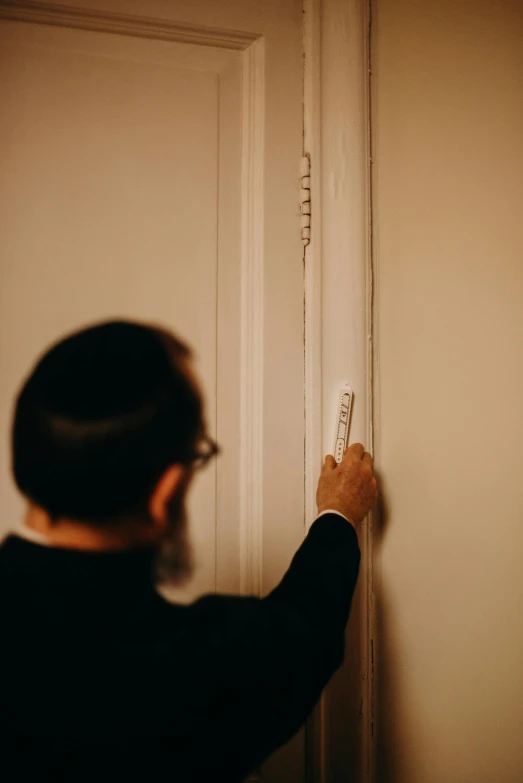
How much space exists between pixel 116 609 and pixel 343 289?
53cm

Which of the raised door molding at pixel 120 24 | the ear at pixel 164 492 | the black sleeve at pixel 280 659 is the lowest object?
the black sleeve at pixel 280 659

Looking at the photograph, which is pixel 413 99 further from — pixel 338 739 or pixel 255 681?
pixel 338 739

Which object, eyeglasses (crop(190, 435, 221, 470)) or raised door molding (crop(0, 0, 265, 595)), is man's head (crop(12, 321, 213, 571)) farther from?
raised door molding (crop(0, 0, 265, 595))

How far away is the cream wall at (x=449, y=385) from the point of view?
717mm

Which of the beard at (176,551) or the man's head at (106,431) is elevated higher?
the man's head at (106,431)

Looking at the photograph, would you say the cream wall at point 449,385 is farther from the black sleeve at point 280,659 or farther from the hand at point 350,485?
the black sleeve at point 280,659

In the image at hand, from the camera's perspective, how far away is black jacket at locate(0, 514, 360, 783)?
384 millimetres

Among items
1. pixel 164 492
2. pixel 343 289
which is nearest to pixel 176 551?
pixel 164 492

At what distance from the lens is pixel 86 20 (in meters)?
0.71

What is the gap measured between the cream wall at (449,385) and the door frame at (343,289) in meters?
0.03

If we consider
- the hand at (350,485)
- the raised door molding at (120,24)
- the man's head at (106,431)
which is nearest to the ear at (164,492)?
the man's head at (106,431)

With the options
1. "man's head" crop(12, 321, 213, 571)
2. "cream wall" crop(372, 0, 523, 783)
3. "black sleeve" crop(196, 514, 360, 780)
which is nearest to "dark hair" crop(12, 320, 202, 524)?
"man's head" crop(12, 321, 213, 571)

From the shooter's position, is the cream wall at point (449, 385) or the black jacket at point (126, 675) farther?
the cream wall at point (449, 385)

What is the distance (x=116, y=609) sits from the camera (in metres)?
0.41
